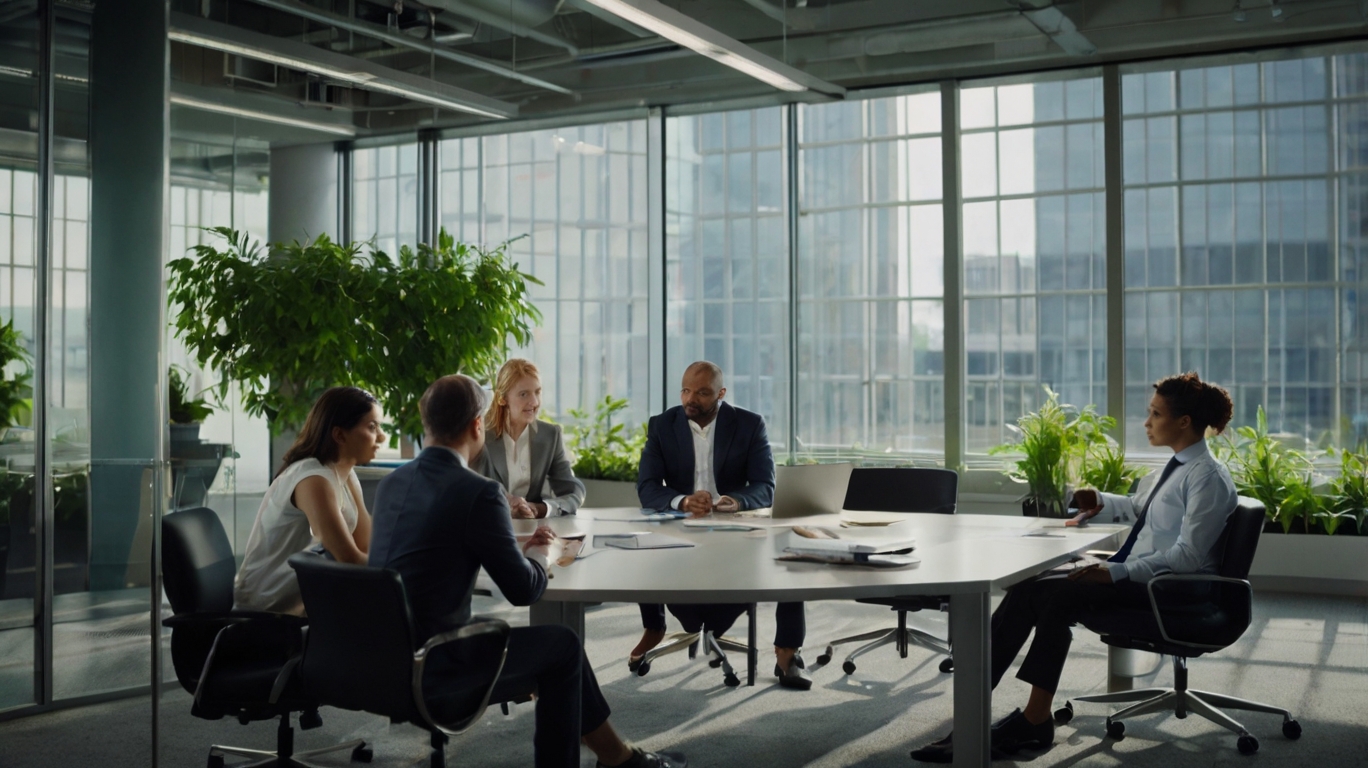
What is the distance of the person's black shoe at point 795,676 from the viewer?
15.4 feet

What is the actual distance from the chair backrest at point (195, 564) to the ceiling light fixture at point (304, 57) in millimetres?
2561

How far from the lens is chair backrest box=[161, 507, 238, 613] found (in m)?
3.19

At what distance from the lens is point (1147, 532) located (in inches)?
156

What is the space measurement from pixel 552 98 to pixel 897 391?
316cm

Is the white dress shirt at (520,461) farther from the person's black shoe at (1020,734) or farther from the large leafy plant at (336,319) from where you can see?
the person's black shoe at (1020,734)

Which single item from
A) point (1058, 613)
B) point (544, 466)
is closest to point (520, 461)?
point (544, 466)

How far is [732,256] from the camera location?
8.36m

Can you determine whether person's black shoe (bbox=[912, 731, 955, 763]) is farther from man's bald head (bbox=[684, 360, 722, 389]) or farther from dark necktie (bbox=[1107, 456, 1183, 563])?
man's bald head (bbox=[684, 360, 722, 389])

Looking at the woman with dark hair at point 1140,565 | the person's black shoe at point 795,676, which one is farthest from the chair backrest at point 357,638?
the person's black shoe at point 795,676

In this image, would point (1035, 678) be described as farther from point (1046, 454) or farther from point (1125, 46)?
point (1125, 46)

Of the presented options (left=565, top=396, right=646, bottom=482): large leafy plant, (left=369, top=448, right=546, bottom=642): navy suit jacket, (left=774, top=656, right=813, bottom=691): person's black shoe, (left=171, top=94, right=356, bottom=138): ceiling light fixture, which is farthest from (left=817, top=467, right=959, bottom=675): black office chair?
(left=171, top=94, right=356, bottom=138): ceiling light fixture

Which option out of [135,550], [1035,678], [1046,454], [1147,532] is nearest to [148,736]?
[135,550]

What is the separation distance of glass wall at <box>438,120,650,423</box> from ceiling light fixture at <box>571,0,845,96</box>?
251cm

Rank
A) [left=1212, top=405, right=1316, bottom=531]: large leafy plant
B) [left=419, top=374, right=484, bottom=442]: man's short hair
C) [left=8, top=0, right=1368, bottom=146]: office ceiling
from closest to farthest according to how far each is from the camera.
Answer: [left=419, top=374, right=484, bottom=442]: man's short hair → [left=8, top=0, right=1368, bottom=146]: office ceiling → [left=1212, top=405, right=1316, bottom=531]: large leafy plant
